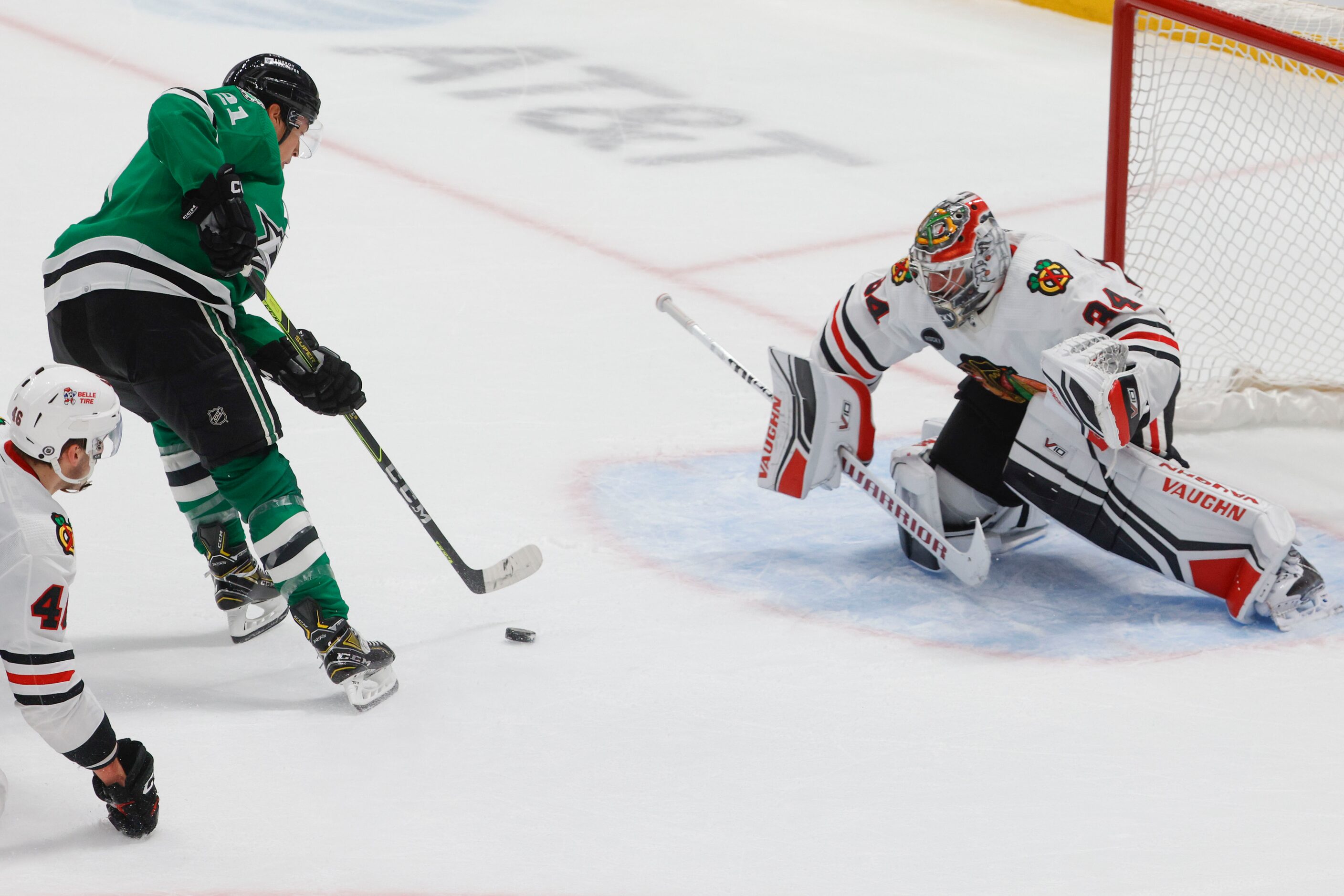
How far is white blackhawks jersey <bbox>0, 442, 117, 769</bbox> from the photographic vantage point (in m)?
2.21

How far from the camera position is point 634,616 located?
125 inches

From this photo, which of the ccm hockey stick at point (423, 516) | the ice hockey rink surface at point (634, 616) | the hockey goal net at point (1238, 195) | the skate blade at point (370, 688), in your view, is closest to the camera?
the ice hockey rink surface at point (634, 616)

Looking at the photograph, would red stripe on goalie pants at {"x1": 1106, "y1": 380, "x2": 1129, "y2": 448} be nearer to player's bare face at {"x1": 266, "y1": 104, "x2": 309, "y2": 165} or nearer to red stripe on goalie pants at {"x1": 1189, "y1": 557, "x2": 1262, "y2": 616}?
red stripe on goalie pants at {"x1": 1189, "y1": 557, "x2": 1262, "y2": 616}

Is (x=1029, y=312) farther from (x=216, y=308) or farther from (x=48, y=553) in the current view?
(x=48, y=553)

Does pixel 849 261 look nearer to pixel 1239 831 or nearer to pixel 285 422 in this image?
pixel 285 422

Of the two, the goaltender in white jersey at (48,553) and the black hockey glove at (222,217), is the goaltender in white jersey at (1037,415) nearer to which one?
the black hockey glove at (222,217)

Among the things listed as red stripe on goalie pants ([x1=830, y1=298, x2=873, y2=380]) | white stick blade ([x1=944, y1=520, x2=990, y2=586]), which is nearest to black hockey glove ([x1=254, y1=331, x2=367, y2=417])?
red stripe on goalie pants ([x1=830, y1=298, x2=873, y2=380])

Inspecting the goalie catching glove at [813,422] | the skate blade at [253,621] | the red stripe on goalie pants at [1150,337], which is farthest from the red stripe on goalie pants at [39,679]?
the red stripe on goalie pants at [1150,337]

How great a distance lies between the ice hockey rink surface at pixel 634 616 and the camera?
2357 mm

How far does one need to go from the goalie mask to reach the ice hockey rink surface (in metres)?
0.61

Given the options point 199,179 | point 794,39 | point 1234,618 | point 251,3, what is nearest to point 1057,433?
point 1234,618

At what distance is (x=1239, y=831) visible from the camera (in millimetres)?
2373

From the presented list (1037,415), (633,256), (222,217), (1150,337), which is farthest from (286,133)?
(633,256)

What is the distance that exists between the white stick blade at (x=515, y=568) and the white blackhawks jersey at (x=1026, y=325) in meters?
0.80
